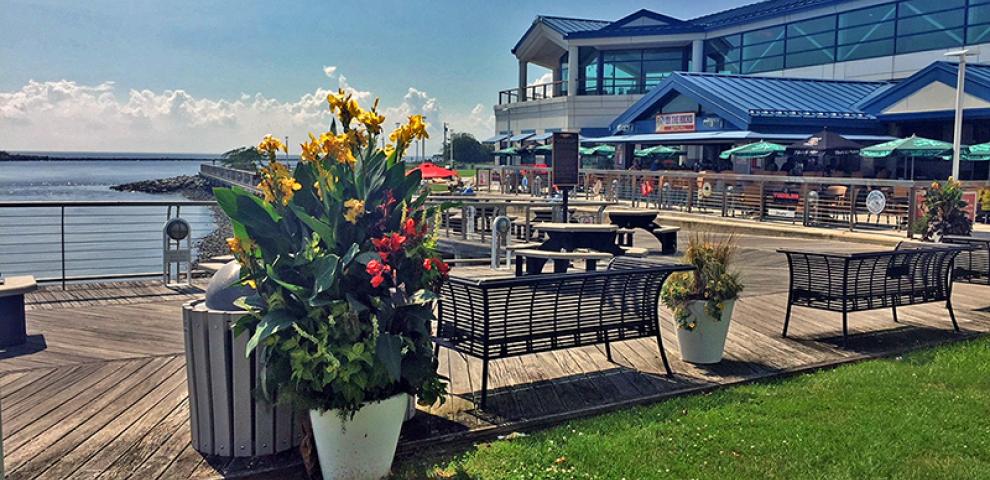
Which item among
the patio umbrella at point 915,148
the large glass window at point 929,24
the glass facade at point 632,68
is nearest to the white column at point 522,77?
the glass facade at point 632,68

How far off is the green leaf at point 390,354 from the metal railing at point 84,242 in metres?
5.12

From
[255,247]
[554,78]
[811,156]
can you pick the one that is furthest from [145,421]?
[554,78]

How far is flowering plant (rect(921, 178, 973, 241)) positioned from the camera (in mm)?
11828

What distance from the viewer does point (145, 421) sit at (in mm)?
4406

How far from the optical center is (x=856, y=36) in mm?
34562

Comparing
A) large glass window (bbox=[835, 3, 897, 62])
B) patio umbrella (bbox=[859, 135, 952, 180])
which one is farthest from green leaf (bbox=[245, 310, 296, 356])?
large glass window (bbox=[835, 3, 897, 62])

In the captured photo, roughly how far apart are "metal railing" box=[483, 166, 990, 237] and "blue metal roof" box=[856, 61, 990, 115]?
842cm

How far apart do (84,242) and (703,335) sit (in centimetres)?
822

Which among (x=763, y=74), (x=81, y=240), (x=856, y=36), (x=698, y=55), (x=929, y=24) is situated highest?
(x=698, y=55)

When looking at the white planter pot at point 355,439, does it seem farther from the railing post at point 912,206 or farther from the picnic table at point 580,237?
the railing post at point 912,206

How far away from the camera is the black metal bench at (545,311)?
186 inches

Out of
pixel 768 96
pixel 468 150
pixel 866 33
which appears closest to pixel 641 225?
pixel 768 96

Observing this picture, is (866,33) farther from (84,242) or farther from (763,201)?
(84,242)

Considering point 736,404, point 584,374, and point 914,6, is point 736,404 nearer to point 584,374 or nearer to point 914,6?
point 584,374
